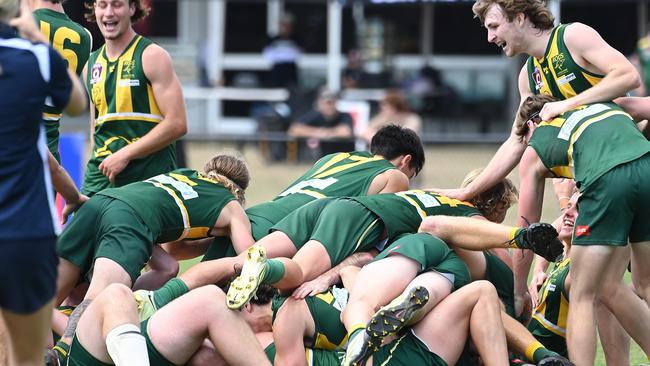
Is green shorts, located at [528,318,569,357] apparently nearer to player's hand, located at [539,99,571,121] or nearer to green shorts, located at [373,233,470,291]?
green shorts, located at [373,233,470,291]

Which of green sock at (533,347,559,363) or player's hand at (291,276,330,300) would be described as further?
player's hand at (291,276,330,300)

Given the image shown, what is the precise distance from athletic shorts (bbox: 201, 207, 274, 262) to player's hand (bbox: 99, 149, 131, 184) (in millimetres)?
785

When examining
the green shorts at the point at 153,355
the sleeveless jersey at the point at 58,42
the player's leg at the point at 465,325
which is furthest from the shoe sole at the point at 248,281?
the sleeveless jersey at the point at 58,42

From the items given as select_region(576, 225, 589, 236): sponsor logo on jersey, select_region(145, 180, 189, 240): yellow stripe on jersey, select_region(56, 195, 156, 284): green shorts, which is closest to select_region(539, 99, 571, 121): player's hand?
select_region(576, 225, 589, 236): sponsor logo on jersey

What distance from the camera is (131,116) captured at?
7.36 m

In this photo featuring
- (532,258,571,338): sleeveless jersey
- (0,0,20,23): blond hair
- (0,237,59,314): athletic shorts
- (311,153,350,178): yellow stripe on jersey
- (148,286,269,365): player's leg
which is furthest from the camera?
(311,153,350,178): yellow stripe on jersey

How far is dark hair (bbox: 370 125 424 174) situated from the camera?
7.23m

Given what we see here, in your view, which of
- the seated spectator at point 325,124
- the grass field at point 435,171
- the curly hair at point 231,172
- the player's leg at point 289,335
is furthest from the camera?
the seated spectator at point 325,124

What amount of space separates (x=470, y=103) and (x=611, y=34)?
3189 millimetres

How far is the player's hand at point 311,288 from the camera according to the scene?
19.0ft

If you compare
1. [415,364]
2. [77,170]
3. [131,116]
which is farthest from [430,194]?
[77,170]

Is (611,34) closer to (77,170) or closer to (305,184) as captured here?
(77,170)

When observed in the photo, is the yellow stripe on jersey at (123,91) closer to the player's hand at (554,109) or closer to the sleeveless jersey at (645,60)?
the player's hand at (554,109)

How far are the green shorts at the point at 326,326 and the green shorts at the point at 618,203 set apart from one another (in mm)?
1242
